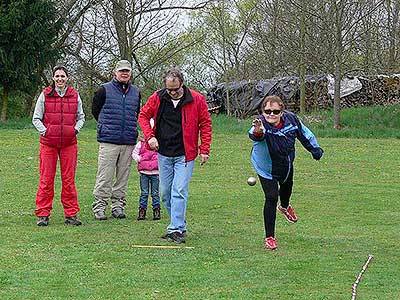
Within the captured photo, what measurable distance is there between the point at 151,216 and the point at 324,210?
2496 millimetres

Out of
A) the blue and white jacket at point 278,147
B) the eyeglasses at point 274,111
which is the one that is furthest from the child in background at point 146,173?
the eyeglasses at point 274,111

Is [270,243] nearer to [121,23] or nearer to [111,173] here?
[111,173]

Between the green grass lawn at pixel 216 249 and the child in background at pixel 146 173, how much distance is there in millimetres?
216

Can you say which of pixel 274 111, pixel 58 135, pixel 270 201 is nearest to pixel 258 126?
pixel 274 111

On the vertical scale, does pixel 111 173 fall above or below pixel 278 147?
below

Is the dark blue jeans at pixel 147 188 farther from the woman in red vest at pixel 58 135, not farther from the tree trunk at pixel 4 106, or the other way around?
the tree trunk at pixel 4 106

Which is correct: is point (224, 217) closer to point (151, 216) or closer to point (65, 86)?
point (151, 216)

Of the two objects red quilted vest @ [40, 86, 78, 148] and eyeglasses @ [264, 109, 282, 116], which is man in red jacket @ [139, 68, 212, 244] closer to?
eyeglasses @ [264, 109, 282, 116]

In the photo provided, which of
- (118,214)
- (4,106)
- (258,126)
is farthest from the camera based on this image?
(4,106)

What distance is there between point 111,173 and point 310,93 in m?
24.1

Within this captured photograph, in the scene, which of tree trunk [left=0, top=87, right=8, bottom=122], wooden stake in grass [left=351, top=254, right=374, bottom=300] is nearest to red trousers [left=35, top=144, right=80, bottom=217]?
wooden stake in grass [left=351, top=254, right=374, bottom=300]

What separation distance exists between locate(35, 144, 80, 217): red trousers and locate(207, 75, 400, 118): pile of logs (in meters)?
23.5

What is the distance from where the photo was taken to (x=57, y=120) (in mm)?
9789

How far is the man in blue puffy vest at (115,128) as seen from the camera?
33.2 feet
